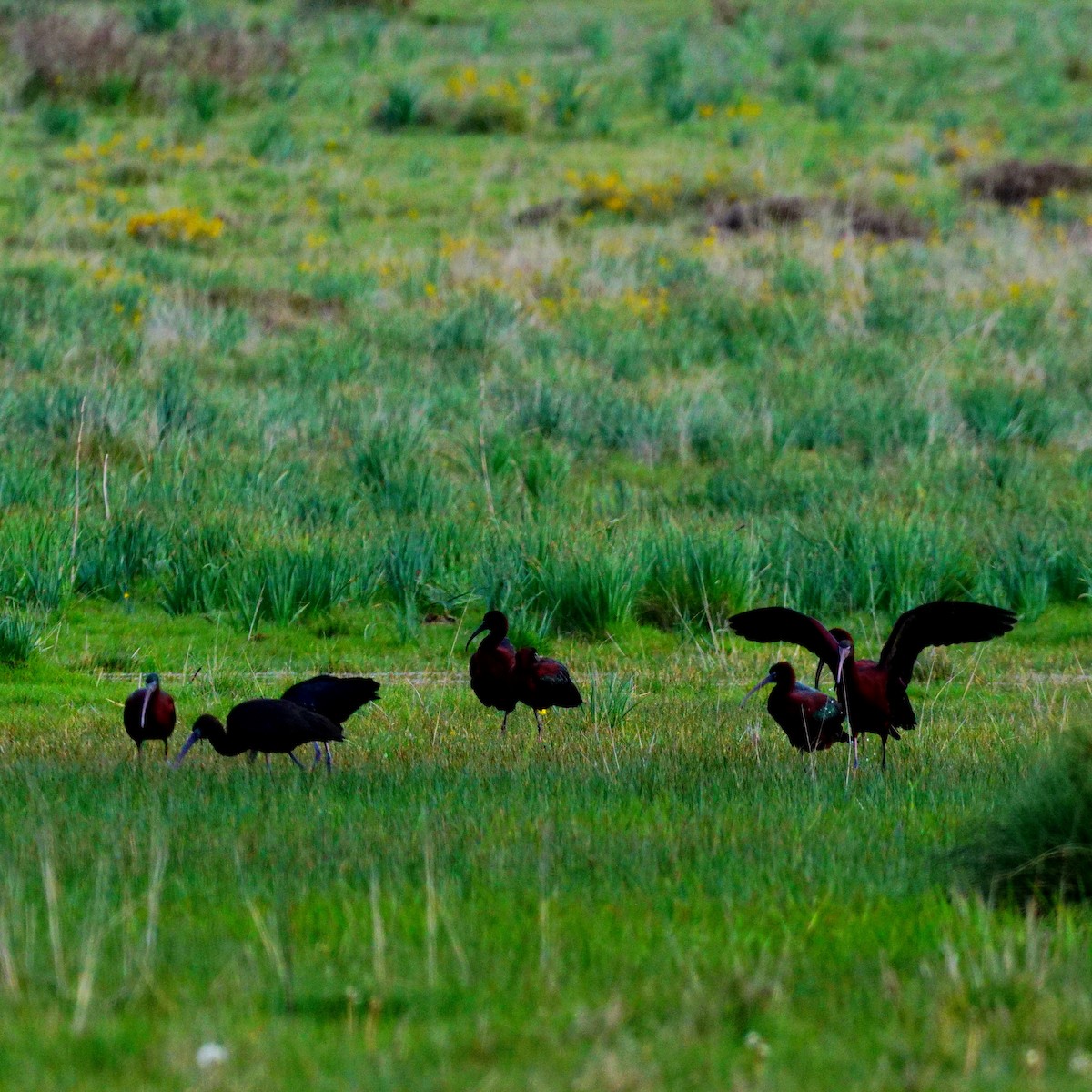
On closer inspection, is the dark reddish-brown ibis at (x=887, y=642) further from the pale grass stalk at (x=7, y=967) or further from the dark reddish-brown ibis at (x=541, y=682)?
the pale grass stalk at (x=7, y=967)

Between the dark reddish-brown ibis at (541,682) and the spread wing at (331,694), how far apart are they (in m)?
0.69

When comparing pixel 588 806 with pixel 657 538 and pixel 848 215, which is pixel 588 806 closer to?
pixel 657 538

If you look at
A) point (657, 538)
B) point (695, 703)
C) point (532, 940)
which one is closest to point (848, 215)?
point (657, 538)

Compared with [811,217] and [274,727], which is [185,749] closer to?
[274,727]

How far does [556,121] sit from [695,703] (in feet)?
63.3

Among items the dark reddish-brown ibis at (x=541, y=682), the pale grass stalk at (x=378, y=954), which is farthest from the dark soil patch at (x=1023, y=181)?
the pale grass stalk at (x=378, y=954)

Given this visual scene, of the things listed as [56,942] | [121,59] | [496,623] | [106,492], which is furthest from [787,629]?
[121,59]

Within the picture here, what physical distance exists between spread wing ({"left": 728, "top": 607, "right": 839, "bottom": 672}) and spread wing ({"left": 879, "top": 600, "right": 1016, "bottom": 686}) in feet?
0.76

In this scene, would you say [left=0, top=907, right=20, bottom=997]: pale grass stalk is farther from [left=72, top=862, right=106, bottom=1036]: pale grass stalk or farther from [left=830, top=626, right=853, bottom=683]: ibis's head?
[left=830, top=626, right=853, bottom=683]: ibis's head

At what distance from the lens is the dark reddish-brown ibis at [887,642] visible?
652 cm

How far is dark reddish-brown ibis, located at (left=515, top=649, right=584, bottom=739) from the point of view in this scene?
7.42 m

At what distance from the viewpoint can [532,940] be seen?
169 inches

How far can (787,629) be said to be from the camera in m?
6.73

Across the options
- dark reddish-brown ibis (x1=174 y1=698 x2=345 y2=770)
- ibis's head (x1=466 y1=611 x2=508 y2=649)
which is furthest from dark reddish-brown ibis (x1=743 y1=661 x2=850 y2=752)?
dark reddish-brown ibis (x1=174 y1=698 x2=345 y2=770)
